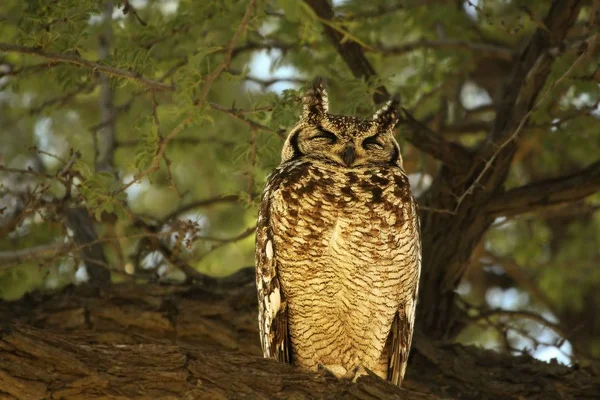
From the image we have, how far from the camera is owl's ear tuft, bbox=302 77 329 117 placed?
4035 mm

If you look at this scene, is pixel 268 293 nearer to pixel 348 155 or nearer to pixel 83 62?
pixel 348 155

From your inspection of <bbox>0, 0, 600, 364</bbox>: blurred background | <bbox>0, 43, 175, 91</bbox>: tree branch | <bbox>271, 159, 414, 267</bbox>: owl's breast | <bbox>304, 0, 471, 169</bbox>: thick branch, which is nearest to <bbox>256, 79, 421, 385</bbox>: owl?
<bbox>271, 159, 414, 267</bbox>: owl's breast

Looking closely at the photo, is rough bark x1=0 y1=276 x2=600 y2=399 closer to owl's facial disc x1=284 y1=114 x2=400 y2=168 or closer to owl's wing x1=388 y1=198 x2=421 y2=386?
owl's wing x1=388 y1=198 x2=421 y2=386

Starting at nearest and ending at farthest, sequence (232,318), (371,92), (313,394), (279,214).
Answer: (313,394)
(279,214)
(371,92)
(232,318)

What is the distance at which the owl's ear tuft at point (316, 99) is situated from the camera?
404cm

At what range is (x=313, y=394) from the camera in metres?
3.40

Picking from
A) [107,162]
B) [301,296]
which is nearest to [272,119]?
[301,296]

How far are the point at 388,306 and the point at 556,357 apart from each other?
1.16 meters

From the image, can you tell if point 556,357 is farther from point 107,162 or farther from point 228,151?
point 107,162

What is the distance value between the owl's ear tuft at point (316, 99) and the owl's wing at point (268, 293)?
47 centimetres

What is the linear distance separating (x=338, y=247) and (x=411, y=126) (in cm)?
118

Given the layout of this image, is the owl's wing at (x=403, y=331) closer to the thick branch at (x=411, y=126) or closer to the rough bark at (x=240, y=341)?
the rough bark at (x=240, y=341)

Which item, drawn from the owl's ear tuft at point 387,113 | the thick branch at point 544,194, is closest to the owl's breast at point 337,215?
the owl's ear tuft at point 387,113

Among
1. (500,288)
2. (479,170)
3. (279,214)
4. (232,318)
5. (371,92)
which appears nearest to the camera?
(279,214)
